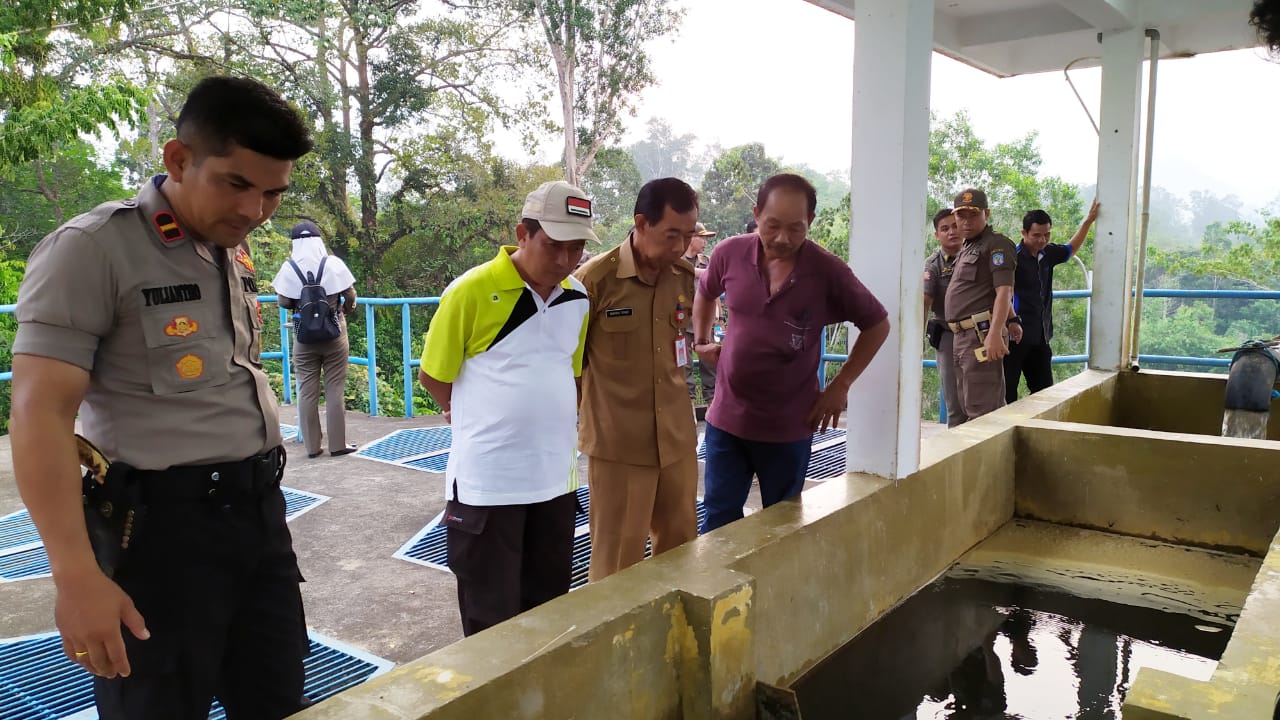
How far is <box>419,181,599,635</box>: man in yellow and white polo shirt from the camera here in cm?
221

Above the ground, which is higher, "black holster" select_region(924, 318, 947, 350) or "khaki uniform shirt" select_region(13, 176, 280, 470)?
"khaki uniform shirt" select_region(13, 176, 280, 470)

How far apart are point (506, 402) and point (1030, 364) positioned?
4.36 m

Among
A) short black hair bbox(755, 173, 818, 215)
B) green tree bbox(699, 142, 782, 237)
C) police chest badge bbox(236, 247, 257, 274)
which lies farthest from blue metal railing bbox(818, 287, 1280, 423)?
green tree bbox(699, 142, 782, 237)

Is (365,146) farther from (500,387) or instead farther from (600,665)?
(600,665)

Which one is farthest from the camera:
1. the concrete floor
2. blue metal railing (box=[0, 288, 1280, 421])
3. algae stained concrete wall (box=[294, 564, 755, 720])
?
blue metal railing (box=[0, 288, 1280, 421])

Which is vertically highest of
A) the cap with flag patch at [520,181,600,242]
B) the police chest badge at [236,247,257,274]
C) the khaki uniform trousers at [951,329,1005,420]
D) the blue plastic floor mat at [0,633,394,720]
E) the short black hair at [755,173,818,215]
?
the short black hair at [755,173,818,215]

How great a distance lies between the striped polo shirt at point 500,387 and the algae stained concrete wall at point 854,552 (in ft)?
2.00

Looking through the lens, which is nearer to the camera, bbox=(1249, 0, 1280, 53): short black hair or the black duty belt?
the black duty belt

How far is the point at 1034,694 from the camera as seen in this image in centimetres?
258

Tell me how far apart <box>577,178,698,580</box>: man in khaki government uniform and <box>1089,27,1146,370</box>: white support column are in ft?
13.3

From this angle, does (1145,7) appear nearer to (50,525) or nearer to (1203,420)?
(1203,420)

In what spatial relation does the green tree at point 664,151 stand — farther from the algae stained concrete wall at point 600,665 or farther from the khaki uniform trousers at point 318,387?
the algae stained concrete wall at point 600,665

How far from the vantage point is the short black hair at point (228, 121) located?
148 cm

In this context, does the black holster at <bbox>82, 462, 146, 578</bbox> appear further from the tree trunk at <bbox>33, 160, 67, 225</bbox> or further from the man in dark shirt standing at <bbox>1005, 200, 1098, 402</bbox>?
the tree trunk at <bbox>33, 160, 67, 225</bbox>
